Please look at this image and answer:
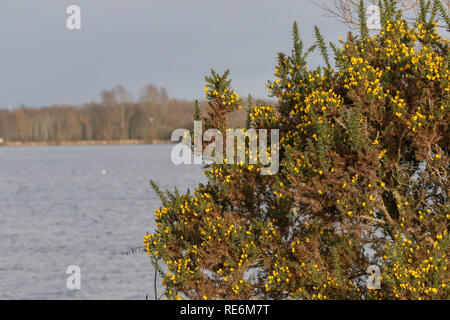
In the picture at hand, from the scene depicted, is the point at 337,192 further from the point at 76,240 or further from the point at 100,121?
the point at 100,121

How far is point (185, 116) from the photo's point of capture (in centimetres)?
10469

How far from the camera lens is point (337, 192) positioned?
6895 millimetres

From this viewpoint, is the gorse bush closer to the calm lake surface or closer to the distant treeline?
the calm lake surface

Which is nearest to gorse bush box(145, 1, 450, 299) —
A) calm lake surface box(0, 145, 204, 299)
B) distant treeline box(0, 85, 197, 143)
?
calm lake surface box(0, 145, 204, 299)

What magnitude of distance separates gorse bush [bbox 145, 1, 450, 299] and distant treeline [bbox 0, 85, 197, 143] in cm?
9144

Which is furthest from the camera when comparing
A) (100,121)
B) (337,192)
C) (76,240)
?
(100,121)

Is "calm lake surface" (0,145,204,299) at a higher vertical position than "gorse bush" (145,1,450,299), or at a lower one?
lower

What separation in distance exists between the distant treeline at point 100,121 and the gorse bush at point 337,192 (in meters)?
91.4

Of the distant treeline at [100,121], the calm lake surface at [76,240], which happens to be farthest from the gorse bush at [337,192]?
the distant treeline at [100,121]

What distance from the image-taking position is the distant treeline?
113188mm

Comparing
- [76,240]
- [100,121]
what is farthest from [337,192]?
[100,121]

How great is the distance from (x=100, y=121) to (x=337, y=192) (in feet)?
416
